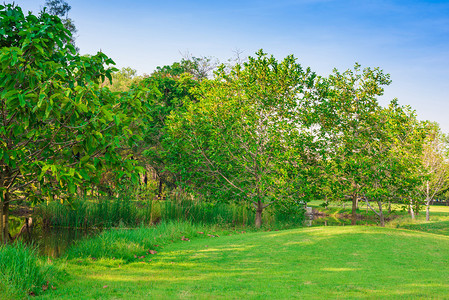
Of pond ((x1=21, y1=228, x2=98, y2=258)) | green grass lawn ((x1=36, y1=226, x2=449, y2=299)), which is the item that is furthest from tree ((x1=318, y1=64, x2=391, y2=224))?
pond ((x1=21, y1=228, x2=98, y2=258))

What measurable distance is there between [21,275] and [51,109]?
3077 millimetres

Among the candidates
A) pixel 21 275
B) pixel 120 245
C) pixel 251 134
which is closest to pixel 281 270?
pixel 120 245

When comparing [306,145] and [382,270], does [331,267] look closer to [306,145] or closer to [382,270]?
[382,270]

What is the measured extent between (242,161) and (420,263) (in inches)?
379

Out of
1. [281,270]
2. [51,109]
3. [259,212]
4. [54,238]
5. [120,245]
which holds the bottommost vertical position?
[54,238]

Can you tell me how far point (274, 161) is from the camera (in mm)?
16922

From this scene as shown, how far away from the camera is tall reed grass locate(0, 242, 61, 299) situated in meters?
6.35

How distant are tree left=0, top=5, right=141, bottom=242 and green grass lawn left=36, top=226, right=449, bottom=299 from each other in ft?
7.01

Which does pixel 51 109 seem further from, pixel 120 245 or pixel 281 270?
pixel 281 270

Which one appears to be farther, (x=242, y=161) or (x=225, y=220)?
(x=225, y=220)

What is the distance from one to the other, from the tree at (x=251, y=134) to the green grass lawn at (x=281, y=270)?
503 cm

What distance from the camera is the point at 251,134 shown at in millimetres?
17484

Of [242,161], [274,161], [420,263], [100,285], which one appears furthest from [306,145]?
[100,285]

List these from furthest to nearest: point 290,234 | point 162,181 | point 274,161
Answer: point 162,181, point 274,161, point 290,234
